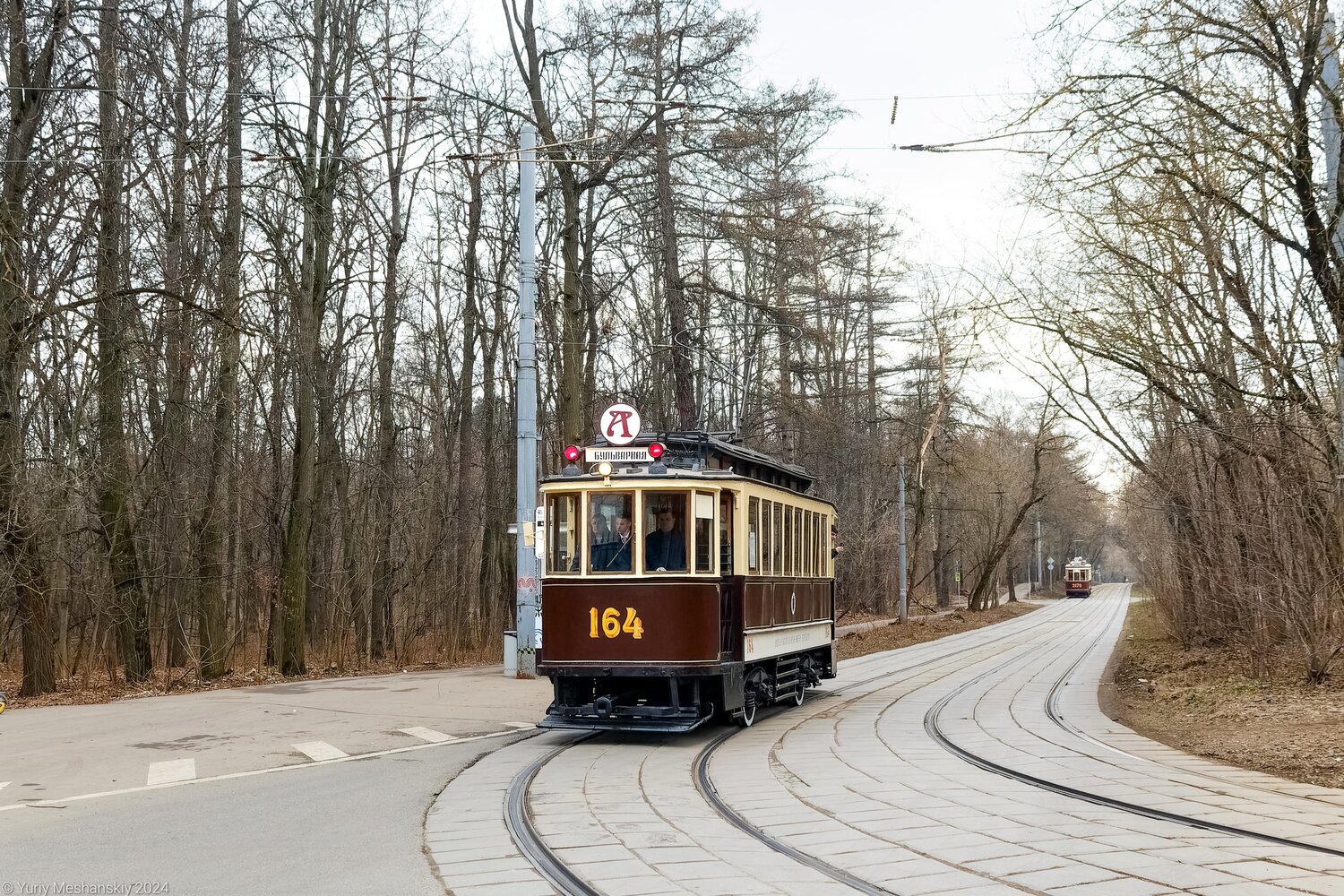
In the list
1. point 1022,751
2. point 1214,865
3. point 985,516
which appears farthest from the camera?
point 985,516

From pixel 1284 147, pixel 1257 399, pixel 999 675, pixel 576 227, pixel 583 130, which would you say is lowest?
pixel 999 675

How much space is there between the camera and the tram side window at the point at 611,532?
497 inches

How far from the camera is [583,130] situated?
2397cm

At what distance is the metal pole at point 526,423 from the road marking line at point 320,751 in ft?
18.9

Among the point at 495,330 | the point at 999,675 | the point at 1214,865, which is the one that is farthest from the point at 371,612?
the point at 1214,865

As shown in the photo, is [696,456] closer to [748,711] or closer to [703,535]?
[703,535]

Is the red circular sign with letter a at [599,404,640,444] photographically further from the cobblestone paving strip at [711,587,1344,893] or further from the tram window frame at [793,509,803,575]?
the cobblestone paving strip at [711,587,1344,893]

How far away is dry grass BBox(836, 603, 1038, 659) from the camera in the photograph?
3102 cm

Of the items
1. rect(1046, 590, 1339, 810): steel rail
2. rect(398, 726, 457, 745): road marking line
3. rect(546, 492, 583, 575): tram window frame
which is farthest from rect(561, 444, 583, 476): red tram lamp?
rect(1046, 590, 1339, 810): steel rail

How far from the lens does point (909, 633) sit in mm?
35594

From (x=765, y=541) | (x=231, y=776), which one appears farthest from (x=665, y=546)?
(x=231, y=776)

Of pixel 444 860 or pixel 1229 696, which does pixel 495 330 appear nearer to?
pixel 1229 696

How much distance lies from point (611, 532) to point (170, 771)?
453 centimetres

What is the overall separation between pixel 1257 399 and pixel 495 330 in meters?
19.2
